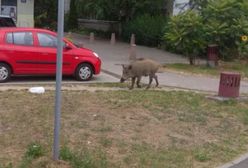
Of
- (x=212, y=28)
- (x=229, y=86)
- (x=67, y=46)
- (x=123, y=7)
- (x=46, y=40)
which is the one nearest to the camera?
(x=229, y=86)

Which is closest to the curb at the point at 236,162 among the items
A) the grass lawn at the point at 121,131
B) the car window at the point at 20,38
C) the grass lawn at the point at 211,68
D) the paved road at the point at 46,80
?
the grass lawn at the point at 121,131

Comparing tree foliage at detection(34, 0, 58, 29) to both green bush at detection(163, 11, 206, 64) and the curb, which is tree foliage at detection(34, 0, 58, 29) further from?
the curb

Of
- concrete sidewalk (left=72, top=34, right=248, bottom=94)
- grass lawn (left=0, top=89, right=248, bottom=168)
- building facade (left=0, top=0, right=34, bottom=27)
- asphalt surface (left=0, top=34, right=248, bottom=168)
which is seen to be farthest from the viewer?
building facade (left=0, top=0, right=34, bottom=27)

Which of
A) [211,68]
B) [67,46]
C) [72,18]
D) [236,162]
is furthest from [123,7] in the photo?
[236,162]

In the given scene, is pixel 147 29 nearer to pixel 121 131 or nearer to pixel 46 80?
pixel 46 80

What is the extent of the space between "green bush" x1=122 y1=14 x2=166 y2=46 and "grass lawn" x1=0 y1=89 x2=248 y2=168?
1748cm

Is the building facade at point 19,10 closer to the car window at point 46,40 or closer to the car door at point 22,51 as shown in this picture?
the car window at point 46,40

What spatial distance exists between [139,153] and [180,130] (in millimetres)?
1578

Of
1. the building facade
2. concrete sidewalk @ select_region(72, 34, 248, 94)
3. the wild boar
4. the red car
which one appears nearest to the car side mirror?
the red car

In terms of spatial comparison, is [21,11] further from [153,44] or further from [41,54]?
[41,54]

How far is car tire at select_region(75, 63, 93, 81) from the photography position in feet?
52.5

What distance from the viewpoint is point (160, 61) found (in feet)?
74.7

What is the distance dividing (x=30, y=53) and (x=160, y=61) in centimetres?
871

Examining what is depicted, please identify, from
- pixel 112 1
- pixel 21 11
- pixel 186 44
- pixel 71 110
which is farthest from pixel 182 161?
pixel 112 1
